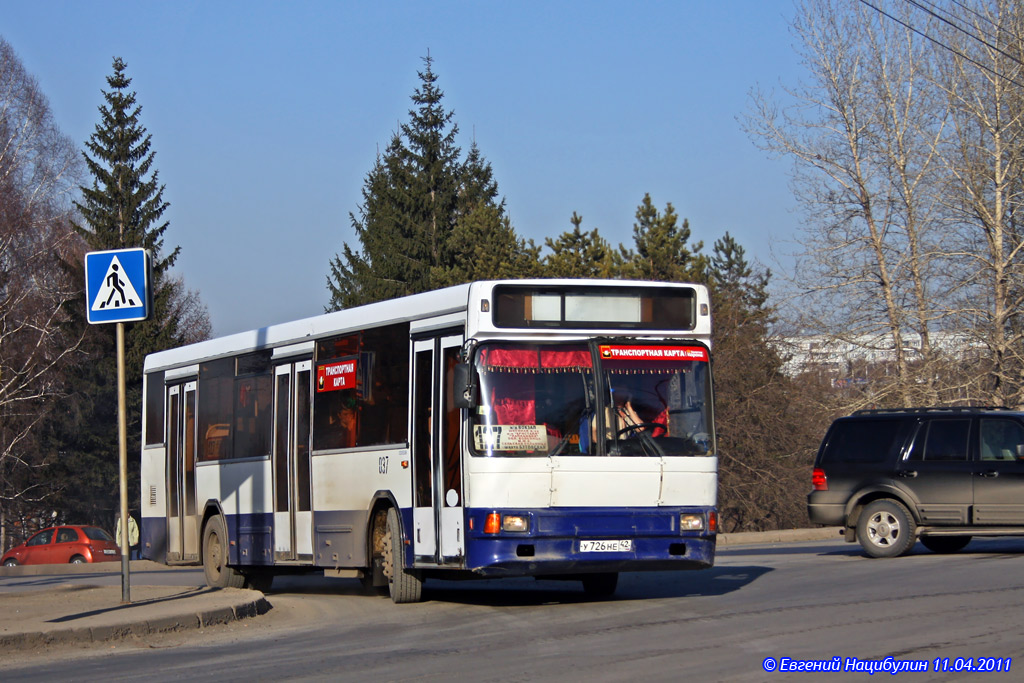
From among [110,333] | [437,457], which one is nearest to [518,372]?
[437,457]

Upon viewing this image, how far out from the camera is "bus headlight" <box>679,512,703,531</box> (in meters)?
11.3

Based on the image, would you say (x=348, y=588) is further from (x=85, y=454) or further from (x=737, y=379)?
(x=85, y=454)

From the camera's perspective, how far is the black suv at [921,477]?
54.4ft

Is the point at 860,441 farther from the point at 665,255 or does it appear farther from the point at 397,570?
the point at 665,255

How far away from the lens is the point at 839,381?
29391 mm

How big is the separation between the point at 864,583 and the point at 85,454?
44.3 metres

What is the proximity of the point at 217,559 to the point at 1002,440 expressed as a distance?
10.3 metres

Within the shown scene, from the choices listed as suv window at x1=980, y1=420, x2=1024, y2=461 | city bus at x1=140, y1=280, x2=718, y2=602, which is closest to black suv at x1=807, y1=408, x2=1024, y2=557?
suv window at x1=980, y1=420, x2=1024, y2=461

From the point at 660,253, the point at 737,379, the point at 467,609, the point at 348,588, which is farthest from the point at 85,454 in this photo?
the point at 467,609

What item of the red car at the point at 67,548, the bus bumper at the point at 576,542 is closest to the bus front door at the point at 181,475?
the bus bumper at the point at 576,542

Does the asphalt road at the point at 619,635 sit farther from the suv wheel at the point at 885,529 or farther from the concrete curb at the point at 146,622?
the suv wheel at the point at 885,529

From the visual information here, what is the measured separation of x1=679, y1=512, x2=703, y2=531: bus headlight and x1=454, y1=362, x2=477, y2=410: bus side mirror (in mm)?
2172

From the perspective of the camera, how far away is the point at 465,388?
10.8m

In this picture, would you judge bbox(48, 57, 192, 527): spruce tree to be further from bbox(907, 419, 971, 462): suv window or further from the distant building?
bbox(907, 419, 971, 462): suv window
